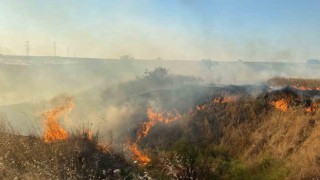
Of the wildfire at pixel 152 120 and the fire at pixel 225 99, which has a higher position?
the fire at pixel 225 99

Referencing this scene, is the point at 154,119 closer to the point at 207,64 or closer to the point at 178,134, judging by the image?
the point at 178,134

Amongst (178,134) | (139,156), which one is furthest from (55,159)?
(178,134)

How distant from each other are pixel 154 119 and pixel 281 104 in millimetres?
5450

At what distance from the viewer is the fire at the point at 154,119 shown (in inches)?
635

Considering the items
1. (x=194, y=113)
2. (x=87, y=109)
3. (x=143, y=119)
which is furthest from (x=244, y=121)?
(x=87, y=109)

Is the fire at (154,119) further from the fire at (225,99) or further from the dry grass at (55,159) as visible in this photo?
the dry grass at (55,159)

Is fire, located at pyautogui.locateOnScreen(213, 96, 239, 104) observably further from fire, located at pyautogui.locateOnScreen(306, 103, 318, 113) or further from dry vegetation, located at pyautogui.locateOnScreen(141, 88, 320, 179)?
fire, located at pyautogui.locateOnScreen(306, 103, 318, 113)

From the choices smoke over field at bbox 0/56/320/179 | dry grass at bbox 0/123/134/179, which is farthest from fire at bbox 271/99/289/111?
dry grass at bbox 0/123/134/179

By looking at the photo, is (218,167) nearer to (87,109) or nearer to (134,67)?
(87,109)

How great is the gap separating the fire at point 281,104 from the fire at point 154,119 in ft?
13.4

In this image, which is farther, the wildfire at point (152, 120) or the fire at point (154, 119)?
the fire at point (154, 119)

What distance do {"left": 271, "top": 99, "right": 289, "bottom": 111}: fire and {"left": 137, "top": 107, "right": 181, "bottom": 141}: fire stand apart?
409cm

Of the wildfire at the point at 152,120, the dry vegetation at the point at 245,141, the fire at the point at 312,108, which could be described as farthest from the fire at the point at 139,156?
the fire at the point at 312,108

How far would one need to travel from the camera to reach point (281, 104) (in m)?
15.0
